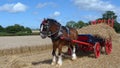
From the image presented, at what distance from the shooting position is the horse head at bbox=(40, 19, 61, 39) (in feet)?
35.1

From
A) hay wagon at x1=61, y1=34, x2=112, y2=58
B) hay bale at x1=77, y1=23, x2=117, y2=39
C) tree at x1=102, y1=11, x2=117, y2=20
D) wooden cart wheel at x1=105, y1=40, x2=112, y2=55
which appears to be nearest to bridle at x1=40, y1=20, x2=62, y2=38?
hay wagon at x1=61, y1=34, x2=112, y2=58

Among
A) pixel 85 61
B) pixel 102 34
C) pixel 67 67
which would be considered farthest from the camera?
pixel 102 34

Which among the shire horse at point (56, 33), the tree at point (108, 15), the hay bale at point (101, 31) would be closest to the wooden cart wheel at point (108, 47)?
the hay bale at point (101, 31)

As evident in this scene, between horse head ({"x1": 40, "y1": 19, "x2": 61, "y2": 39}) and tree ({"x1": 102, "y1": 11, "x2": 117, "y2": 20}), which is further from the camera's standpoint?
tree ({"x1": 102, "y1": 11, "x2": 117, "y2": 20})

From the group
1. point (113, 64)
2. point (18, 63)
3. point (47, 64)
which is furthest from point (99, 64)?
point (18, 63)

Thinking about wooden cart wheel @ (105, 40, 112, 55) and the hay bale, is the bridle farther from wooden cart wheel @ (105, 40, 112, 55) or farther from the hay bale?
wooden cart wheel @ (105, 40, 112, 55)

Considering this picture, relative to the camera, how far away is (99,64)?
11.3 m

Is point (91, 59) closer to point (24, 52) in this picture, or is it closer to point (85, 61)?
point (85, 61)

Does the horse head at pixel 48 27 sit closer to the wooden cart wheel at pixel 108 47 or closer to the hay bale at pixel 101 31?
the hay bale at pixel 101 31

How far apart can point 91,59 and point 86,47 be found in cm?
71

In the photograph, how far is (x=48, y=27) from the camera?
35.7 feet

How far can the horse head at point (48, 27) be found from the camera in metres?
10.7

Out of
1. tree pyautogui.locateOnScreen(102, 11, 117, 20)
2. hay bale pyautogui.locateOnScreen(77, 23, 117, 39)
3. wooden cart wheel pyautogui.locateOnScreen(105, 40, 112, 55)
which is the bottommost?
wooden cart wheel pyautogui.locateOnScreen(105, 40, 112, 55)

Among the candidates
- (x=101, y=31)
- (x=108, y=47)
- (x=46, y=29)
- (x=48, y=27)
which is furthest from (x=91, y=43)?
(x=46, y=29)
